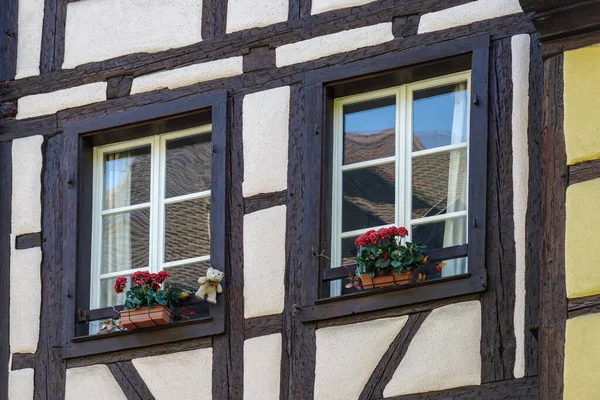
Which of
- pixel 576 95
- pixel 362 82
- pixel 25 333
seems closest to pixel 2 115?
pixel 25 333

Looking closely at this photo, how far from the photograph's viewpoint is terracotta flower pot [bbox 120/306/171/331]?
463 inches

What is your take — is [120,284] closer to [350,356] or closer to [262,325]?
[262,325]

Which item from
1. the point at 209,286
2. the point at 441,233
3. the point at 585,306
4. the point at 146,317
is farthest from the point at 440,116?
the point at 585,306

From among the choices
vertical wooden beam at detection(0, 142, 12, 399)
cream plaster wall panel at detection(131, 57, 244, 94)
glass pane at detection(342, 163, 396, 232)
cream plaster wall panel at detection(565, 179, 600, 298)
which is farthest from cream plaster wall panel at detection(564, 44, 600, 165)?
vertical wooden beam at detection(0, 142, 12, 399)

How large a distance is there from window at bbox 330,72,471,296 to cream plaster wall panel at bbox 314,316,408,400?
371mm

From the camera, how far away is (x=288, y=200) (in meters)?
11.8

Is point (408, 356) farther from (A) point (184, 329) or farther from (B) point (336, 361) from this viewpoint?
(A) point (184, 329)

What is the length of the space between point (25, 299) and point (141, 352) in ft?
3.02

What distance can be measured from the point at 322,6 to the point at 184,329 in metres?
1.98

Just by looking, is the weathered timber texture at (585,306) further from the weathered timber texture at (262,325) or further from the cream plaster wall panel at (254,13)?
the cream plaster wall panel at (254,13)

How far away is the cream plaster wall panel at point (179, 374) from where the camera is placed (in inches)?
458

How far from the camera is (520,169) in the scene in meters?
11.1

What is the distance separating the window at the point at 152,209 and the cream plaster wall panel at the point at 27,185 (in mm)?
335

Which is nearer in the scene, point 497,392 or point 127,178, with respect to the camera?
point 497,392
